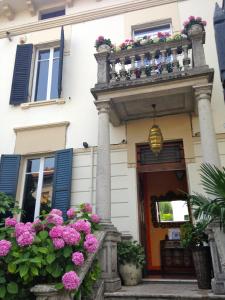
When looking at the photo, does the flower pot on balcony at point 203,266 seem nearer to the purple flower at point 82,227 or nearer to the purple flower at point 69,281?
the purple flower at point 82,227

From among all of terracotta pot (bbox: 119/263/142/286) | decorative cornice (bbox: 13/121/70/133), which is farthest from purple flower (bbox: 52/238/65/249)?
decorative cornice (bbox: 13/121/70/133)

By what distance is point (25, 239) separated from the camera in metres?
3.43

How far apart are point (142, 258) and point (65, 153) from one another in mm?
3394

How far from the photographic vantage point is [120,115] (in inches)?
302

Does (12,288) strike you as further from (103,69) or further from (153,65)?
(153,65)

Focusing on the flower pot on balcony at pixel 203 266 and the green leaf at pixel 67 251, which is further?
the flower pot on balcony at pixel 203 266

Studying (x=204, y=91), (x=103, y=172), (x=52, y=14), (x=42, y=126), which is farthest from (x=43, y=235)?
(x=52, y=14)

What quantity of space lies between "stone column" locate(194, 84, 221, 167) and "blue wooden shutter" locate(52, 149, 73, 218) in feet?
11.7

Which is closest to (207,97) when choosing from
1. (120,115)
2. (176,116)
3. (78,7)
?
(176,116)

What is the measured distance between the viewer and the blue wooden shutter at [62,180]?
24.8 feet

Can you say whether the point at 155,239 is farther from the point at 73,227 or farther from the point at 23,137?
the point at 73,227

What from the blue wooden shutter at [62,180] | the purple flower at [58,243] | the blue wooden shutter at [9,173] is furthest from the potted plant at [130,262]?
the blue wooden shutter at [9,173]

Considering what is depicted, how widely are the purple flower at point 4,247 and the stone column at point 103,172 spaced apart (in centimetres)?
251

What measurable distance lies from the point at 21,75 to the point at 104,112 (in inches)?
167
